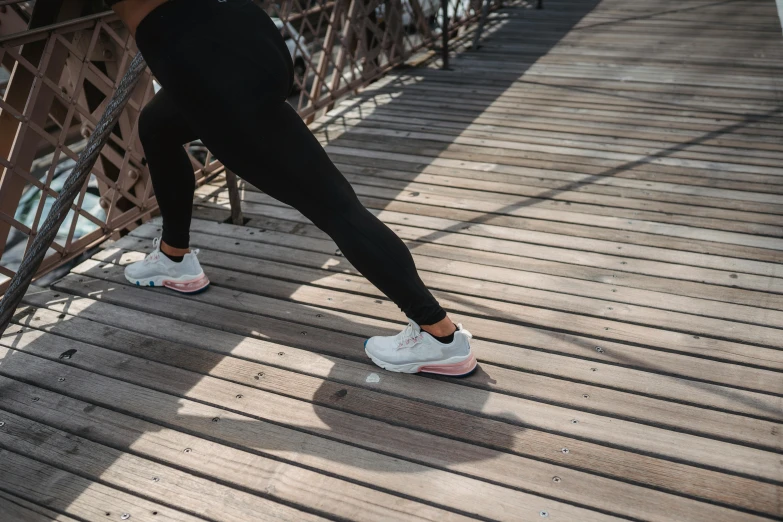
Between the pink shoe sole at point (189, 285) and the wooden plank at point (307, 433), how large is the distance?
33 cm

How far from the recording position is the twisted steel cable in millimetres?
1625

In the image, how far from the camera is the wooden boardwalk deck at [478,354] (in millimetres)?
1456

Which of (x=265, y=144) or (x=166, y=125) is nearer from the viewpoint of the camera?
(x=265, y=144)

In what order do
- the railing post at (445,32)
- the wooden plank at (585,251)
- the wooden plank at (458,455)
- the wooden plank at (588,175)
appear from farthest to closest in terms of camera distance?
1. the railing post at (445,32)
2. the wooden plank at (588,175)
3. the wooden plank at (585,251)
4. the wooden plank at (458,455)

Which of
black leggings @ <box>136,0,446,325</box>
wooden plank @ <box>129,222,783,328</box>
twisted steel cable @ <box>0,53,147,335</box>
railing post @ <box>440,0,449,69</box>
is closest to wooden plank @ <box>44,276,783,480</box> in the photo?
wooden plank @ <box>129,222,783,328</box>

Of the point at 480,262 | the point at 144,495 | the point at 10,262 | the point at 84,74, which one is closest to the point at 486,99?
the point at 480,262

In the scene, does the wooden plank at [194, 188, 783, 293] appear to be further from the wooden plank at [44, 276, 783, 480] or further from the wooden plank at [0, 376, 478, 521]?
the wooden plank at [0, 376, 478, 521]

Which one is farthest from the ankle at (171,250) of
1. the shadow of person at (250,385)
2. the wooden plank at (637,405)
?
the wooden plank at (637,405)

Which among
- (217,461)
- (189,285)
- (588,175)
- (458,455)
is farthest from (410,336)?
(588,175)

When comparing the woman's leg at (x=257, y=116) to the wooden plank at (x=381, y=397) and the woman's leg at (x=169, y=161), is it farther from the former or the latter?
the woman's leg at (x=169, y=161)

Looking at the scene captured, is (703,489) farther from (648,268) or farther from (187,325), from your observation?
(187,325)

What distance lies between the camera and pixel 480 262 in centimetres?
233

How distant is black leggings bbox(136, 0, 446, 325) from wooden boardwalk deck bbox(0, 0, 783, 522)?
1.16 ft

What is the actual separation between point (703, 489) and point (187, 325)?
4.86 feet
